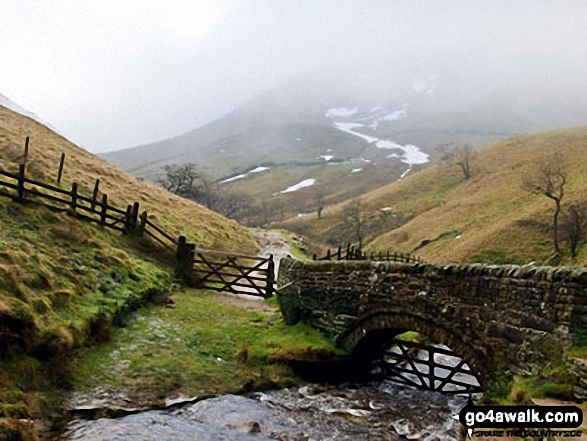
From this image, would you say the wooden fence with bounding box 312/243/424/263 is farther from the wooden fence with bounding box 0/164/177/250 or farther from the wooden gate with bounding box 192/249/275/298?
the wooden fence with bounding box 0/164/177/250

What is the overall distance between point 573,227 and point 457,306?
3223 cm

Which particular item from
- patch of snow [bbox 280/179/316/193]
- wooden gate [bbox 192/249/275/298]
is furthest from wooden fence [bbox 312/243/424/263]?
patch of snow [bbox 280/179/316/193]

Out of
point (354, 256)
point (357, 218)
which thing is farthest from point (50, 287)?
point (357, 218)

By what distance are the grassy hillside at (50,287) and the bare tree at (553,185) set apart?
3043 cm

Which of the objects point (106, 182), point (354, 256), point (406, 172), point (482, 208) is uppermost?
point (406, 172)

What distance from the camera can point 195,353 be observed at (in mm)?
11562

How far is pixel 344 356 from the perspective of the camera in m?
12.4

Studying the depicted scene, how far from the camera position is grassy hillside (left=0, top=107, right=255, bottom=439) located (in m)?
8.18

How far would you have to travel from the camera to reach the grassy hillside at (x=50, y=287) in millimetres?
8180

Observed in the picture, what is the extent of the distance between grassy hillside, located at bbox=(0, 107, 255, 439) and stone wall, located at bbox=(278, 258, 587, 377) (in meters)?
5.39

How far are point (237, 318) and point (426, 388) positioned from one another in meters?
6.49

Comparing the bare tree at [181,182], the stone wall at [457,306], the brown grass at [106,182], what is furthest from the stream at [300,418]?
the bare tree at [181,182]

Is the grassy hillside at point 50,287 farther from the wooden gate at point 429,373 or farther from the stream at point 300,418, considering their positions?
the wooden gate at point 429,373

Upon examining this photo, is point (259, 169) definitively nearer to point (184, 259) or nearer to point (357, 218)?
point (357, 218)
